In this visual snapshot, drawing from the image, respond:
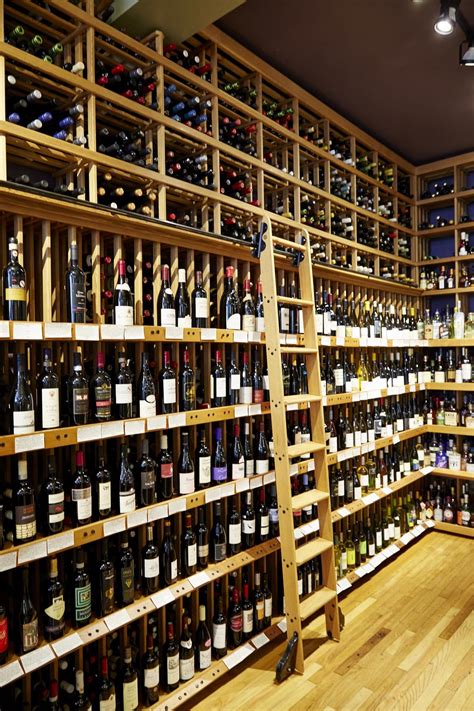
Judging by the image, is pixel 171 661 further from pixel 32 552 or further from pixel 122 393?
pixel 122 393

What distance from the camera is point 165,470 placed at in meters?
2.34

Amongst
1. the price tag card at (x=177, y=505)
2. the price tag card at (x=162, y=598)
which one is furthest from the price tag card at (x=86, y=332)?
the price tag card at (x=162, y=598)

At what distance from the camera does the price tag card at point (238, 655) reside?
2.54m

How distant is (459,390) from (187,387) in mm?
3208

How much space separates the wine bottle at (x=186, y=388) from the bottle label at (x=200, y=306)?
0.67 feet

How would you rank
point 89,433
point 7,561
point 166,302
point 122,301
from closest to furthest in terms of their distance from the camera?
point 7,561 → point 89,433 → point 122,301 → point 166,302

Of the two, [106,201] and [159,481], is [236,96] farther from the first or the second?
[159,481]

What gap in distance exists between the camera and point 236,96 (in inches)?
119

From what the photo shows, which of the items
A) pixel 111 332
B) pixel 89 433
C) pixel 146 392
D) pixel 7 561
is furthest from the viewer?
pixel 146 392

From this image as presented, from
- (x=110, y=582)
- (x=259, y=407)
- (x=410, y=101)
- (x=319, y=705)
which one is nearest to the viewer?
(x=110, y=582)

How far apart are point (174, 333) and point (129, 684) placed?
60.4 inches

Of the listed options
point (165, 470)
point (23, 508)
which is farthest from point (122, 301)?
point (23, 508)

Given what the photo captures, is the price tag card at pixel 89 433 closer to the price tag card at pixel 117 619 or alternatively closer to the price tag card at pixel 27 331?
the price tag card at pixel 27 331

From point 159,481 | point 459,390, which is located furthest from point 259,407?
point 459,390
